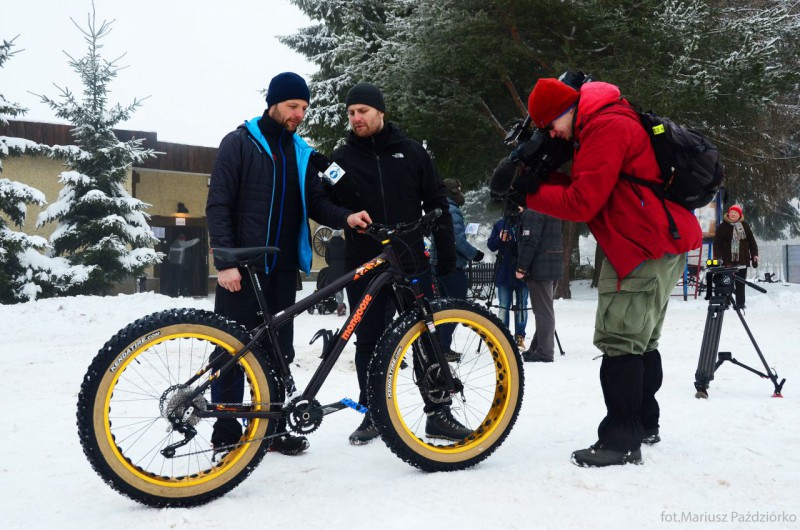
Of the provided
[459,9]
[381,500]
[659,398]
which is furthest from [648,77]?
[381,500]

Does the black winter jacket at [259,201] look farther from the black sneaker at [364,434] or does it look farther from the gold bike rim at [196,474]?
the black sneaker at [364,434]

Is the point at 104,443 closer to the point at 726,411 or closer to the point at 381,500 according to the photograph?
the point at 381,500

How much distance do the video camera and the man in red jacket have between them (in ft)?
0.17

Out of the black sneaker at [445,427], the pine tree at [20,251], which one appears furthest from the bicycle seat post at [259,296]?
the pine tree at [20,251]

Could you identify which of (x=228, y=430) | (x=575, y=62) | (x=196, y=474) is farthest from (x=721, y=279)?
(x=575, y=62)

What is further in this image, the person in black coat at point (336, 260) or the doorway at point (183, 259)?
the doorway at point (183, 259)

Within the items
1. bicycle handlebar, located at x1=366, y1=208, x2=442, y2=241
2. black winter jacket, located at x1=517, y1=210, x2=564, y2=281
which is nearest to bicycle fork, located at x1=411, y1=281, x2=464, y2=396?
bicycle handlebar, located at x1=366, y1=208, x2=442, y2=241

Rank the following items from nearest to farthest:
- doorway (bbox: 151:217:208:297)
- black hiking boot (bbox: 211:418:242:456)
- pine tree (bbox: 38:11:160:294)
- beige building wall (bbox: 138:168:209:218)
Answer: black hiking boot (bbox: 211:418:242:456), pine tree (bbox: 38:11:160:294), doorway (bbox: 151:217:208:297), beige building wall (bbox: 138:168:209:218)

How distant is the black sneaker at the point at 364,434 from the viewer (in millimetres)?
4160

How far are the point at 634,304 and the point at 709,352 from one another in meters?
2.13

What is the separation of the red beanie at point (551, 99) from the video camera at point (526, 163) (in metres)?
0.08

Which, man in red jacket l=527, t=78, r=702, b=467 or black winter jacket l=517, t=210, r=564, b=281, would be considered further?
black winter jacket l=517, t=210, r=564, b=281

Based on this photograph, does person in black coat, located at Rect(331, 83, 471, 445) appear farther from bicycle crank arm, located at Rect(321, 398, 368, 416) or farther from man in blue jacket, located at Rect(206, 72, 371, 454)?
bicycle crank arm, located at Rect(321, 398, 368, 416)

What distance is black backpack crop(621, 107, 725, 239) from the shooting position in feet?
11.2
